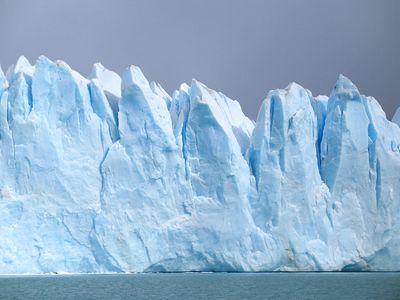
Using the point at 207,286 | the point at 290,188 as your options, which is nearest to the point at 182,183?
the point at 290,188

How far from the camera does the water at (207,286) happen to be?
71.1 ft

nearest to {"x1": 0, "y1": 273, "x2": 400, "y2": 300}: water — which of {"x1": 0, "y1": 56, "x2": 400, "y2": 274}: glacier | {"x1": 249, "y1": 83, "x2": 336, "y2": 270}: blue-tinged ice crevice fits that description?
{"x1": 0, "y1": 56, "x2": 400, "y2": 274}: glacier

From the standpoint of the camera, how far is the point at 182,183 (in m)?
28.6

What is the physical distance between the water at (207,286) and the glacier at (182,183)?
72 centimetres

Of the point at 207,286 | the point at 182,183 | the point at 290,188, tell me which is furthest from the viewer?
the point at 290,188

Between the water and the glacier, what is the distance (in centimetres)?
72

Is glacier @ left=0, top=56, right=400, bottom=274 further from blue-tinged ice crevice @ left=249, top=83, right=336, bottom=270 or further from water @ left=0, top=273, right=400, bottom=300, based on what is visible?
water @ left=0, top=273, right=400, bottom=300

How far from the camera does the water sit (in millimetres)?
21672

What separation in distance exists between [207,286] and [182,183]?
5.12 m

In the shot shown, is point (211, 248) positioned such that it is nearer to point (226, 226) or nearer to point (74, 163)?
point (226, 226)

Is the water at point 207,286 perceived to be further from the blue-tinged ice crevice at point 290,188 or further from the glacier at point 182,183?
the blue-tinged ice crevice at point 290,188

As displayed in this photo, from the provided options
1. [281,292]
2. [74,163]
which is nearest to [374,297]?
[281,292]

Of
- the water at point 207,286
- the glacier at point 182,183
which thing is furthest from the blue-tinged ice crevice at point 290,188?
the water at point 207,286

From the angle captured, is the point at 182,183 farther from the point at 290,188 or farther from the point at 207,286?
the point at 207,286
